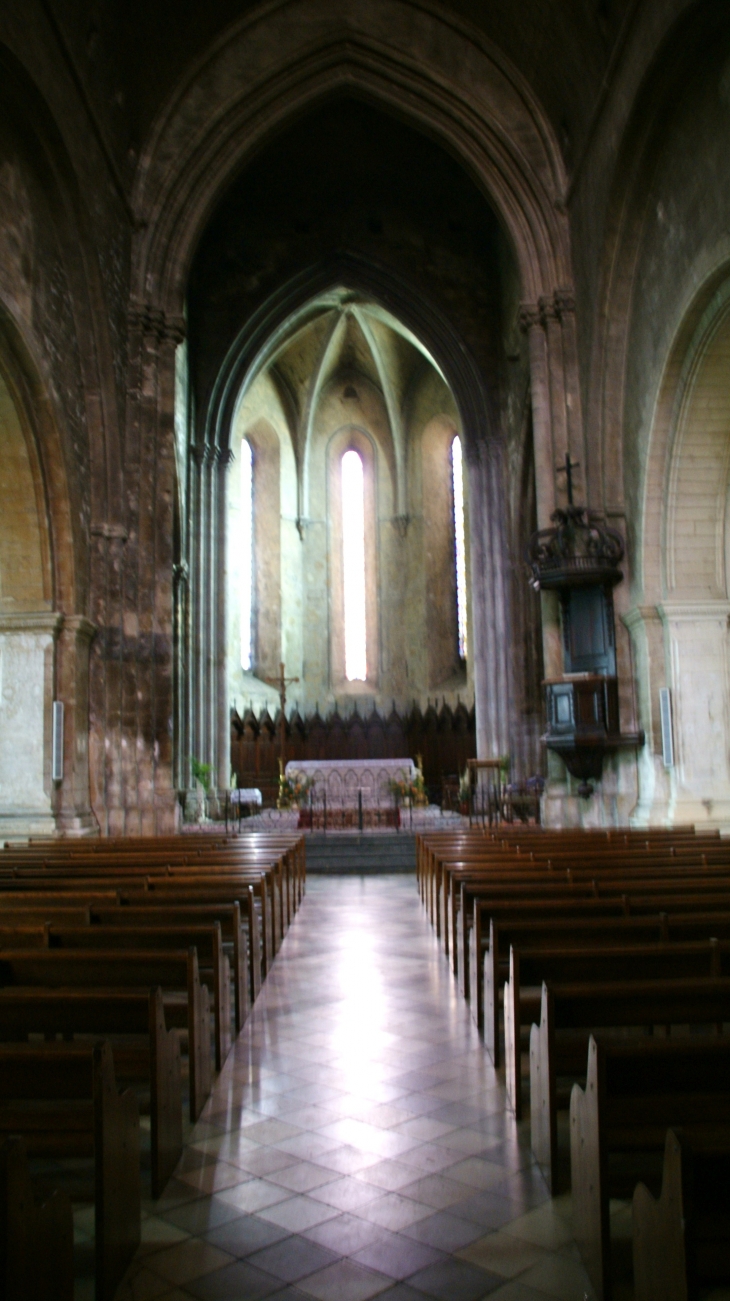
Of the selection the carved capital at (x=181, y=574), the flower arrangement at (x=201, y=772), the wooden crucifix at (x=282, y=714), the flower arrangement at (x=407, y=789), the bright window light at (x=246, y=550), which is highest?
the bright window light at (x=246, y=550)

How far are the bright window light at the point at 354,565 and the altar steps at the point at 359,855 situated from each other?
505 inches

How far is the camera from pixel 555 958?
3.43m

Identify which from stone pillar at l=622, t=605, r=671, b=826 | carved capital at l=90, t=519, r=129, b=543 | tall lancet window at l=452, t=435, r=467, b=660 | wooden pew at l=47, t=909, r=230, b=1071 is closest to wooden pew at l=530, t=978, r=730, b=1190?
wooden pew at l=47, t=909, r=230, b=1071

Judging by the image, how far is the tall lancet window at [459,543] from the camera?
2536 cm

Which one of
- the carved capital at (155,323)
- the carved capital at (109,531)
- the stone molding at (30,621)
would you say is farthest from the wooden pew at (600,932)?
the carved capital at (155,323)

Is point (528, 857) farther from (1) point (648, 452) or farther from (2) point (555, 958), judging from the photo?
(1) point (648, 452)

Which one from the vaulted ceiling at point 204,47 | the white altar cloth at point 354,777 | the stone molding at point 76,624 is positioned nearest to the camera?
the stone molding at point 76,624

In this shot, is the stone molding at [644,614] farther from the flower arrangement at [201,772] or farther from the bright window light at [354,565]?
the bright window light at [354,565]

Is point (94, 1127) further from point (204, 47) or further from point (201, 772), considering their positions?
point (204, 47)

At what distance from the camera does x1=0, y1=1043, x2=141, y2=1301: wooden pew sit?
91.4 inches

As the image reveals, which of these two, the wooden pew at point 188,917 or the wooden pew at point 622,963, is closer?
the wooden pew at point 622,963

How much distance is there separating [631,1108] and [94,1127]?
4.40ft

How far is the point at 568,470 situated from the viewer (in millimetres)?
12914

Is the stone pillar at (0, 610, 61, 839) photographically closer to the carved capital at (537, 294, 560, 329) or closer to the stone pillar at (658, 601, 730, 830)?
the stone pillar at (658, 601, 730, 830)
